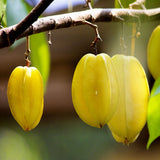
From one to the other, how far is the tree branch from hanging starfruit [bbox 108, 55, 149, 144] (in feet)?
0.19

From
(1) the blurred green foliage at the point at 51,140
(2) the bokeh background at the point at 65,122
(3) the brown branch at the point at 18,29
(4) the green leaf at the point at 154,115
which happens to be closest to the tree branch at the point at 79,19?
(3) the brown branch at the point at 18,29

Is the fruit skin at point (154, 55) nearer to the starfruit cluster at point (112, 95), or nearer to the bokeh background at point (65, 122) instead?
the starfruit cluster at point (112, 95)

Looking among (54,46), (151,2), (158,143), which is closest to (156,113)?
(151,2)

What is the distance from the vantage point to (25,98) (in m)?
0.39

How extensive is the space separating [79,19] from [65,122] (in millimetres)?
1917

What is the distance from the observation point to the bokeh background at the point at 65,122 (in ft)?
5.16

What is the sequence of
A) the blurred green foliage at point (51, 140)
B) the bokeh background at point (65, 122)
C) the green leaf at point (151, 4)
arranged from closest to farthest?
the green leaf at point (151, 4), the bokeh background at point (65, 122), the blurred green foliage at point (51, 140)

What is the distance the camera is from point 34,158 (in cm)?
233

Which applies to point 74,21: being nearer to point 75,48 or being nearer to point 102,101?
point 102,101

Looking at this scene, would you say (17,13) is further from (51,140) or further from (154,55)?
(51,140)

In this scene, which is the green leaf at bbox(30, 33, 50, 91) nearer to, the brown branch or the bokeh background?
the brown branch

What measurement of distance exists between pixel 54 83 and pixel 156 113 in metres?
1.30

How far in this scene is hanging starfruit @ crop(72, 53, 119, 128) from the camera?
0.36m

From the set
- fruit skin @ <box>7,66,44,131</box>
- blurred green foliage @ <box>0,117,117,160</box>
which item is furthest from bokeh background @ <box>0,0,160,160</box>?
fruit skin @ <box>7,66,44,131</box>
